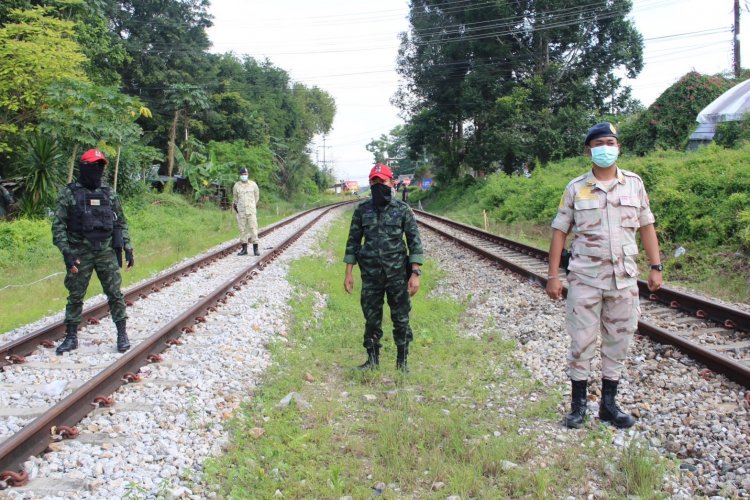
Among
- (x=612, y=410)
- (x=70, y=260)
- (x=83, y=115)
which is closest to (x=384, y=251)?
(x=612, y=410)

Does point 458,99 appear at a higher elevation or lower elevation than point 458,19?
lower

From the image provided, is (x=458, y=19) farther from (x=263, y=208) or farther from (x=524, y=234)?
(x=524, y=234)

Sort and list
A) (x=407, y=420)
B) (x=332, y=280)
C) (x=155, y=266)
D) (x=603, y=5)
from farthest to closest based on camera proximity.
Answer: (x=603, y=5) → (x=155, y=266) → (x=332, y=280) → (x=407, y=420)

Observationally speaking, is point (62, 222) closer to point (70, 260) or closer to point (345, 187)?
point (70, 260)

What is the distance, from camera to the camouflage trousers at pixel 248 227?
1223 cm

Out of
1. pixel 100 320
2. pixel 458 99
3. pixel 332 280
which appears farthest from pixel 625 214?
pixel 458 99

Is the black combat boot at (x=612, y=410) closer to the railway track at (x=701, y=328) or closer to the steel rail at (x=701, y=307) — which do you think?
the railway track at (x=701, y=328)

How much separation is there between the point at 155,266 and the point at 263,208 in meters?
23.4

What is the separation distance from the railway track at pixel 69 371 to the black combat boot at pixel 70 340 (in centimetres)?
9

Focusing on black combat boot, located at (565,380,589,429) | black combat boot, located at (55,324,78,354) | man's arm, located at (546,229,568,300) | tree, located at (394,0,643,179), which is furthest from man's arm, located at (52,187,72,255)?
tree, located at (394,0,643,179)

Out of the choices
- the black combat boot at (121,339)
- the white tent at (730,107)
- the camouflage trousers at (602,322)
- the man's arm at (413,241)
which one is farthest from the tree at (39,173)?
the white tent at (730,107)

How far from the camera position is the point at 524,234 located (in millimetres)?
17531

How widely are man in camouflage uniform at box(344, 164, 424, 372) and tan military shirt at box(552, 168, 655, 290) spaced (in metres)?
1.57

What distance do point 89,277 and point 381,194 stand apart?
9.94 feet
